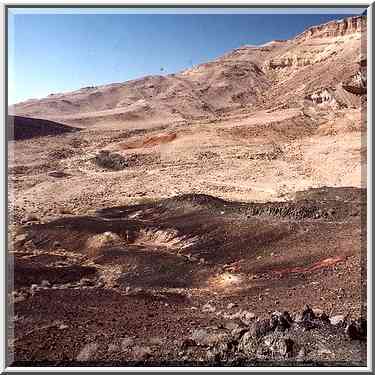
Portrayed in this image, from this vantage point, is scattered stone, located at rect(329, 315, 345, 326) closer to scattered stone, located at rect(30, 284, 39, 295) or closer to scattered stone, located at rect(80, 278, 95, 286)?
scattered stone, located at rect(30, 284, 39, 295)

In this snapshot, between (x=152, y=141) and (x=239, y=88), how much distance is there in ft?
90.2

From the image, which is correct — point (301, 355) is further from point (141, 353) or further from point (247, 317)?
point (141, 353)

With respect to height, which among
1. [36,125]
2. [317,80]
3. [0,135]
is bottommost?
[0,135]

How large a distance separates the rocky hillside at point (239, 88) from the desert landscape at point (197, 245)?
3099mm

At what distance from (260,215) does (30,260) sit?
600 cm

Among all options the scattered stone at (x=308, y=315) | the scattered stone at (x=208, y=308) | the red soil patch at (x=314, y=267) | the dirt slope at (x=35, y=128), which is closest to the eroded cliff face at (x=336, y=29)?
the dirt slope at (x=35, y=128)

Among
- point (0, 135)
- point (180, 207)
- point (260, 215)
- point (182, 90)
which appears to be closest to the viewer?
point (0, 135)

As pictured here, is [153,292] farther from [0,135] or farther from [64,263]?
[0,135]

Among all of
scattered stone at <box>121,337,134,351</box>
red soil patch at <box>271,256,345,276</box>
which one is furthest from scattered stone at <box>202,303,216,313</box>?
red soil patch at <box>271,256,345,276</box>

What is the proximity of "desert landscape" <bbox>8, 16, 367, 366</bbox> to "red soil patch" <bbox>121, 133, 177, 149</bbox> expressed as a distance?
0.15 meters

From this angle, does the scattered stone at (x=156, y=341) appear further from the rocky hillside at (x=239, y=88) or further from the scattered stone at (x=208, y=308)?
the rocky hillside at (x=239, y=88)

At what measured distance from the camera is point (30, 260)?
1145 centimetres

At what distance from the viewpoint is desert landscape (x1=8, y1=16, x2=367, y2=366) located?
19.2 feet

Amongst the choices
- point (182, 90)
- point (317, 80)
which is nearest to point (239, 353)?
point (317, 80)
